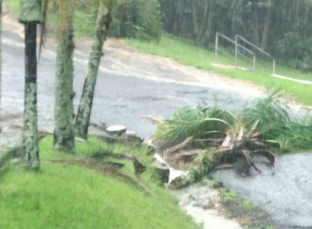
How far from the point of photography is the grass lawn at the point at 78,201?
6.86 metres

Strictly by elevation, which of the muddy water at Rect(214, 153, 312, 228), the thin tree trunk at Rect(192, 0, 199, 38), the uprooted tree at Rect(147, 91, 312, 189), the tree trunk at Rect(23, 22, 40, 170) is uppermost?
the tree trunk at Rect(23, 22, 40, 170)

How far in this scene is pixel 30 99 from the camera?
26.2 feet

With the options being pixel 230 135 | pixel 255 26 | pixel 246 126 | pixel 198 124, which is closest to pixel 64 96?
pixel 230 135

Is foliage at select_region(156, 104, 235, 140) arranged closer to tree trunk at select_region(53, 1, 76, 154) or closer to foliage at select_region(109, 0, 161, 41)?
tree trunk at select_region(53, 1, 76, 154)

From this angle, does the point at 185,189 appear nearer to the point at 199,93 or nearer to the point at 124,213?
the point at 124,213

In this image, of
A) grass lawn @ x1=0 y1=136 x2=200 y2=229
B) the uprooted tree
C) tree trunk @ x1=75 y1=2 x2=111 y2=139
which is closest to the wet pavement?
the uprooted tree

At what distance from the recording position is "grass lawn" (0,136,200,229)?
22.5ft

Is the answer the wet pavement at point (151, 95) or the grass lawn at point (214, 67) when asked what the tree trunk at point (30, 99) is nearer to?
the wet pavement at point (151, 95)

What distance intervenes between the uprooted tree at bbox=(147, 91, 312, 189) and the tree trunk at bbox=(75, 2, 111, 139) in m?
3.22

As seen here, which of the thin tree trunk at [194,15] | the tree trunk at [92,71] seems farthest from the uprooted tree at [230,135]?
the thin tree trunk at [194,15]

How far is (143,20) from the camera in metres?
33.2

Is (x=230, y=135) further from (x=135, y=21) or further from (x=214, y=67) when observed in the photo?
(x=135, y=21)

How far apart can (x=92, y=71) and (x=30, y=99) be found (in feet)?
13.2

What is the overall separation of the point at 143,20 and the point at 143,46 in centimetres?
230
